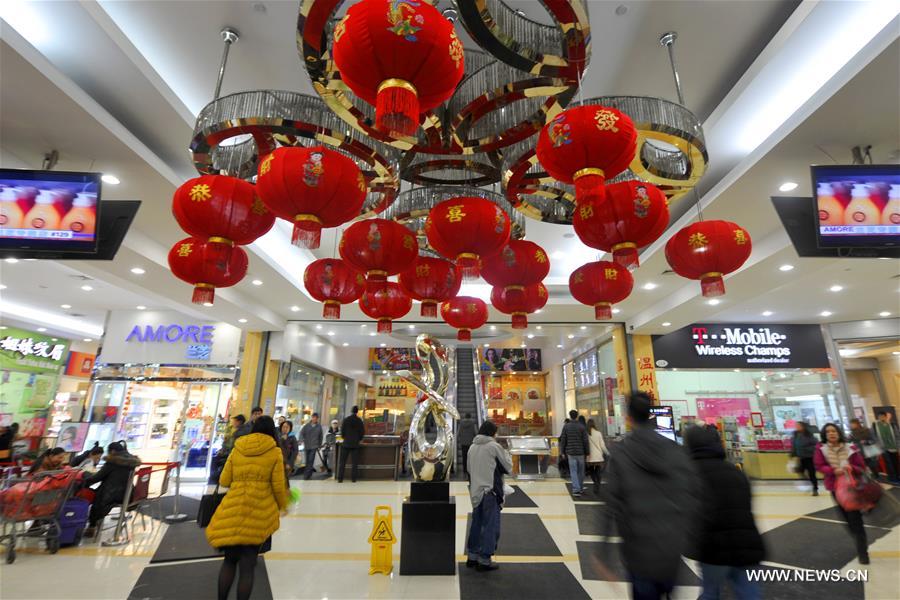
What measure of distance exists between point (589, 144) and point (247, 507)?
3069 mm

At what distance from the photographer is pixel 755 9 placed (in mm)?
3291

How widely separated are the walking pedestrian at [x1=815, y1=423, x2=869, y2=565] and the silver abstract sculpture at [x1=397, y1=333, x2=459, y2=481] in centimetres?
355

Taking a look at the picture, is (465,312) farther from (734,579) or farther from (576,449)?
(576,449)

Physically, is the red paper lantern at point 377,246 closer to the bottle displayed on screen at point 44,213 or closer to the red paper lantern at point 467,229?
the red paper lantern at point 467,229

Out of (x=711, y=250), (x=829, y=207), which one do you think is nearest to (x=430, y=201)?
(x=711, y=250)

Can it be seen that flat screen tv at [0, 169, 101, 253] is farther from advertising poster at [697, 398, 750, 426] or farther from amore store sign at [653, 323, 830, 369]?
advertising poster at [697, 398, 750, 426]

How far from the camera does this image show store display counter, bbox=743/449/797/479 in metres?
10.4

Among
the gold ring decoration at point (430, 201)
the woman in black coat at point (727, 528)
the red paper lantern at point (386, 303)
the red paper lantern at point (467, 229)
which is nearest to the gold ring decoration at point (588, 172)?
the red paper lantern at point (467, 229)

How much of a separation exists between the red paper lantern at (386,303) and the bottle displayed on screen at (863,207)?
11.5ft

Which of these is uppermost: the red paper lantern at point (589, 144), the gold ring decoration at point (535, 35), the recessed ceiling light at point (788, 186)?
the recessed ceiling light at point (788, 186)

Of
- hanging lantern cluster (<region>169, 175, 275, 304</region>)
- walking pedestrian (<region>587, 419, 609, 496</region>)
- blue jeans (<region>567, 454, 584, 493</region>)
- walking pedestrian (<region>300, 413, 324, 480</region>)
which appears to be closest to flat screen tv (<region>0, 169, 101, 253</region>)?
hanging lantern cluster (<region>169, 175, 275, 304</region>)

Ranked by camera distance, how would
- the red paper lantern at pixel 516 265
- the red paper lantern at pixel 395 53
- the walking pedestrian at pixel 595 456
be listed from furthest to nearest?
the walking pedestrian at pixel 595 456
the red paper lantern at pixel 516 265
the red paper lantern at pixel 395 53

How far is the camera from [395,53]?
1.57 meters

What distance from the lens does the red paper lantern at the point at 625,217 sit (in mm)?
2773
